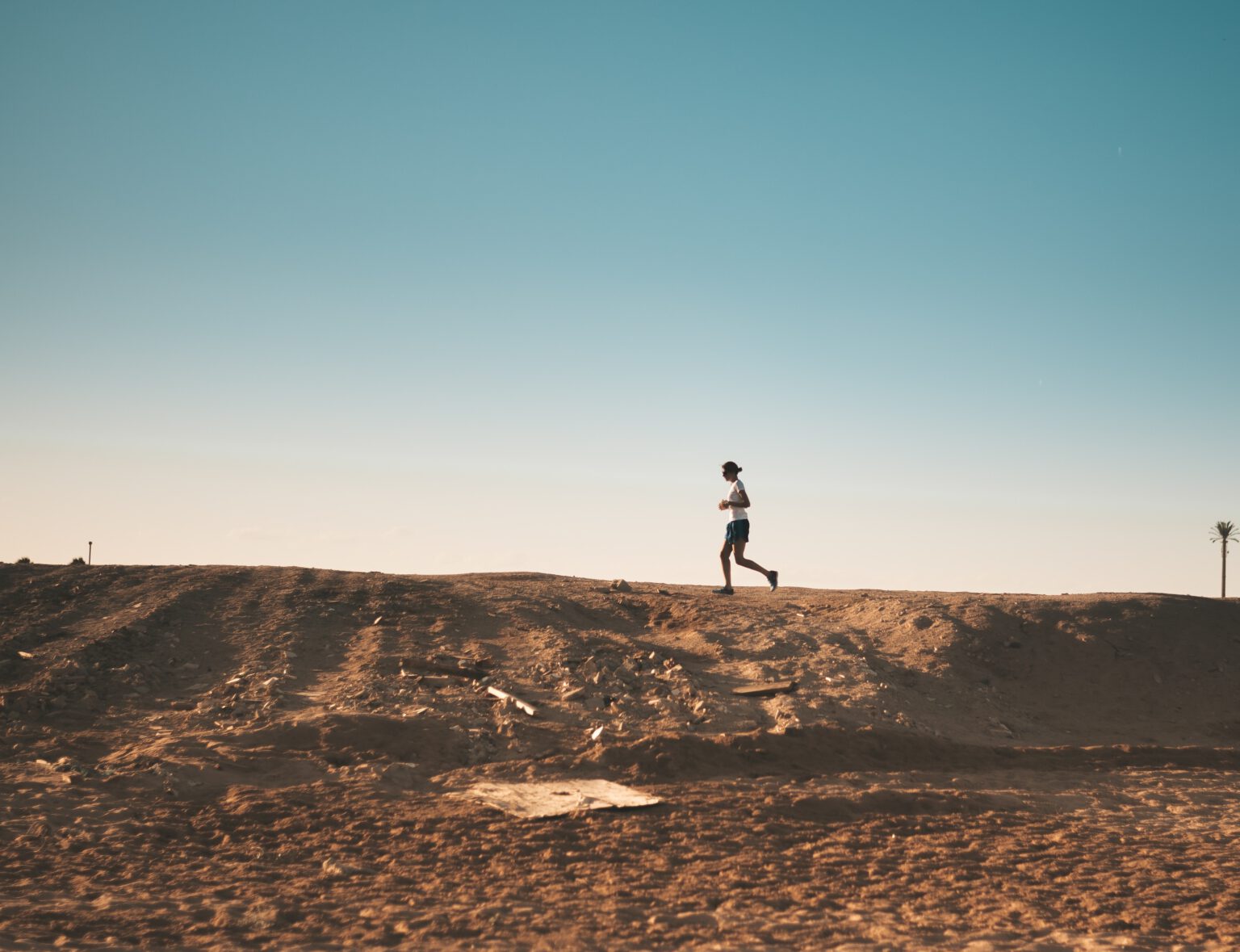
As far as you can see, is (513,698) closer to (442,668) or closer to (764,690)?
(442,668)

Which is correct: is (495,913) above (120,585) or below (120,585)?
below

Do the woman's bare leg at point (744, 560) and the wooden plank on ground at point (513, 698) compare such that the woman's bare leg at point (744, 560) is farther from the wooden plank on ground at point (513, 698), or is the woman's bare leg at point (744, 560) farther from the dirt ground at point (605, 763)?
the wooden plank on ground at point (513, 698)

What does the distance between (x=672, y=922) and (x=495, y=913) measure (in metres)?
1.12

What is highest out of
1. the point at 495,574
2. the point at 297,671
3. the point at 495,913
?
the point at 495,574

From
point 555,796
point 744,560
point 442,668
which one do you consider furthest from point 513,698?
point 744,560

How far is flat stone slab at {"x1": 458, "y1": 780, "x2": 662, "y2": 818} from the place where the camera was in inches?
314

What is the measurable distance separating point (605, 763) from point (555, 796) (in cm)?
99

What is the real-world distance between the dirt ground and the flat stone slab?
0.52ft

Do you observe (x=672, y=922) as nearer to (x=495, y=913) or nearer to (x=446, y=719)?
(x=495, y=913)

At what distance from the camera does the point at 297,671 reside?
11203 millimetres

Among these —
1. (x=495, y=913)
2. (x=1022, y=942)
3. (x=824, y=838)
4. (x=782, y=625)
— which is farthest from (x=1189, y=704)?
(x=495, y=913)

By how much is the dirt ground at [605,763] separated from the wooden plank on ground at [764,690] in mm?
135

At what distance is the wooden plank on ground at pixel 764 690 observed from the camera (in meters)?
11.1

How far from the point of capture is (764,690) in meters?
11.1
